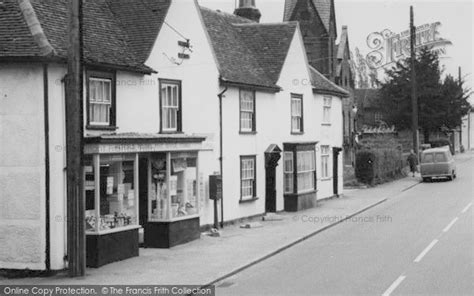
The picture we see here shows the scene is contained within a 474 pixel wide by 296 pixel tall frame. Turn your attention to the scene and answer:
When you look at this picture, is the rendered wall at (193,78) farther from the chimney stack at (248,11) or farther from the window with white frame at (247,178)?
the chimney stack at (248,11)

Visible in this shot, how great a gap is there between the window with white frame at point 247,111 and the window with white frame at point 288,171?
125 inches

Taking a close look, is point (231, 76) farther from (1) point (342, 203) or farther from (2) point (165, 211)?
(1) point (342, 203)

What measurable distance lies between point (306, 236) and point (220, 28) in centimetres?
1097

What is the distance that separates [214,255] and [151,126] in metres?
4.40

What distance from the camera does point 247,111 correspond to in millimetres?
25172

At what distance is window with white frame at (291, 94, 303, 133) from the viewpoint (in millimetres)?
29281

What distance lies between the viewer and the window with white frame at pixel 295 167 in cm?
2803

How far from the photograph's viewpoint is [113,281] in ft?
44.5

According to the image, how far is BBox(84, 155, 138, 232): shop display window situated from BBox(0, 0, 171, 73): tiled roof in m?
2.51

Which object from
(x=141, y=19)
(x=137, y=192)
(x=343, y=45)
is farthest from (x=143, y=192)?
(x=343, y=45)

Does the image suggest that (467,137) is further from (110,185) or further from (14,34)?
(14,34)

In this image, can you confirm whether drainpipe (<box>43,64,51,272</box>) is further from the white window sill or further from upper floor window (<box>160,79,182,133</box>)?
upper floor window (<box>160,79,182,133</box>)

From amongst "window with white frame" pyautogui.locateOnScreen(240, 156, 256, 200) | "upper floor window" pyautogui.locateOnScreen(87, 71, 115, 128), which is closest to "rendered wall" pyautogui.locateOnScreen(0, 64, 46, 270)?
"upper floor window" pyautogui.locateOnScreen(87, 71, 115, 128)

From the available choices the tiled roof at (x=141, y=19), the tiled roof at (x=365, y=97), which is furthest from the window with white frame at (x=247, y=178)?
the tiled roof at (x=365, y=97)
